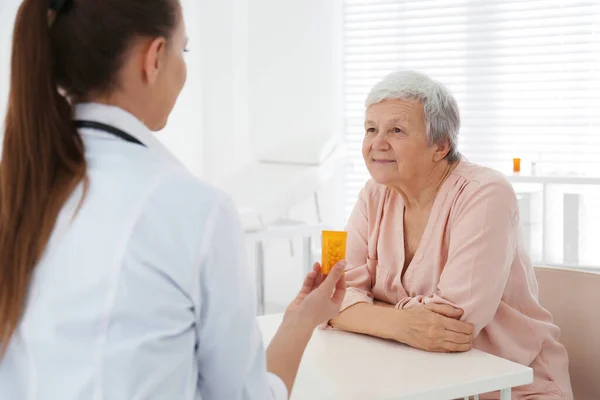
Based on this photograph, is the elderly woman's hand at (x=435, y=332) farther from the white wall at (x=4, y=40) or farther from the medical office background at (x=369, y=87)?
the white wall at (x=4, y=40)

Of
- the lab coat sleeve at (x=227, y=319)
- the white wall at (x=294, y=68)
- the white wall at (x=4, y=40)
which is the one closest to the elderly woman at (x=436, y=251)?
the lab coat sleeve at (x=227, y=319)

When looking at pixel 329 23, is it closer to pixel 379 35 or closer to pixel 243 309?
pixel 379 35

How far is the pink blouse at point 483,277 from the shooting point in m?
1.78

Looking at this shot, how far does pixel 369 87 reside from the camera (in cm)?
491

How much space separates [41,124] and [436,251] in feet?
3.93

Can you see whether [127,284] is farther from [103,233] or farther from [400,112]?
[400,112]

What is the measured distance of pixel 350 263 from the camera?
2.11m

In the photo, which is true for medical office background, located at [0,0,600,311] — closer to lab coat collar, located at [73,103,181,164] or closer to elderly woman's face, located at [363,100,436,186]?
elderly woman's face, located at [363,100,436,186]

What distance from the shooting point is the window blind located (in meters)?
4.20

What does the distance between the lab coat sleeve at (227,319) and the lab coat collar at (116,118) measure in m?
0.12

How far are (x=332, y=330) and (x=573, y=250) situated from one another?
6.87 feet

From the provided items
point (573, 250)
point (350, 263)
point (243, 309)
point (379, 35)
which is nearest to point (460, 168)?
point (350, 263)

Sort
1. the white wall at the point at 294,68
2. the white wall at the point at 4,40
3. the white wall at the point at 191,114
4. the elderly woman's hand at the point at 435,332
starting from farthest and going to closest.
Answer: the white wall at the point at 191,114 → the white wall at the point at 294,68 → the white wall at the point at 4,40 → the elderly woman's hand at the point at 435,332

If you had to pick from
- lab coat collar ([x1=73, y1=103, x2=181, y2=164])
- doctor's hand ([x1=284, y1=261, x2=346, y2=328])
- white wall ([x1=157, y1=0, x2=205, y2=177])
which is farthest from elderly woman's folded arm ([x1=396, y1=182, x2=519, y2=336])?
white wall ([x1=157, y1=0, x2=205, y2=177])
